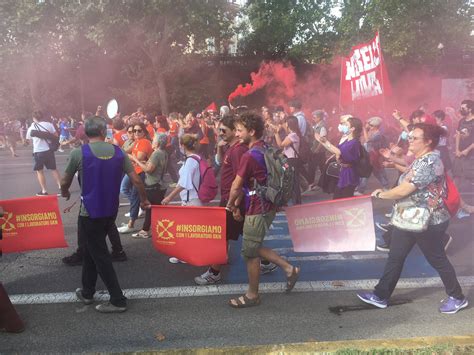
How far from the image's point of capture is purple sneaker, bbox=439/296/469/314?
3691 millimetres

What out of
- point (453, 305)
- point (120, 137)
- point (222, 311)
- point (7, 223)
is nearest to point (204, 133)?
point (120, 137)

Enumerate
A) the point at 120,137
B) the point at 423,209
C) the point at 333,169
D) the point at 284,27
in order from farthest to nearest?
the point at 284,27 < the point at 120,137 < the point at 333,169 < the point at 423,209

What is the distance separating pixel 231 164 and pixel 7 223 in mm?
2306

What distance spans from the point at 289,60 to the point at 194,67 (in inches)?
222

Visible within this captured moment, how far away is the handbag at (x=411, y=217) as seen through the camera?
350 centimetres

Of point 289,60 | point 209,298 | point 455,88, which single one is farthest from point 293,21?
point 209,298

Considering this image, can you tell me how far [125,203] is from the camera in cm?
806

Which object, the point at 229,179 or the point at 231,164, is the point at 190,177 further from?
the point at 231,164

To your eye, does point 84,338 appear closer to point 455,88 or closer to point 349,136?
point 349,136

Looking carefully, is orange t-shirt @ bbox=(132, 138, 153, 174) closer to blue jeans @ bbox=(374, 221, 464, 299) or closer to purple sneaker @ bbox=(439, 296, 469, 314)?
blue jeans @ bbox=(374, 221, 464, 299)

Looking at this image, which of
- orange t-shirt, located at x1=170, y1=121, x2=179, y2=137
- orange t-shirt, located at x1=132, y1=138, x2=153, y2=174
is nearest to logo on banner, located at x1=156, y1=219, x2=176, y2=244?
orange t-shirt, located at x1=132, y1=138, x2=153, y2=174

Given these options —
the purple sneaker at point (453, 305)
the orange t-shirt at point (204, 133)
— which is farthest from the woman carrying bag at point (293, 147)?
the orange t-shirt at point (204, 133)

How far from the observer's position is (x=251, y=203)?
12.2 ft

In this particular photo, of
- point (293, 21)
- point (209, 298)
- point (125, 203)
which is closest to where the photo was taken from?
point (209, 298)
